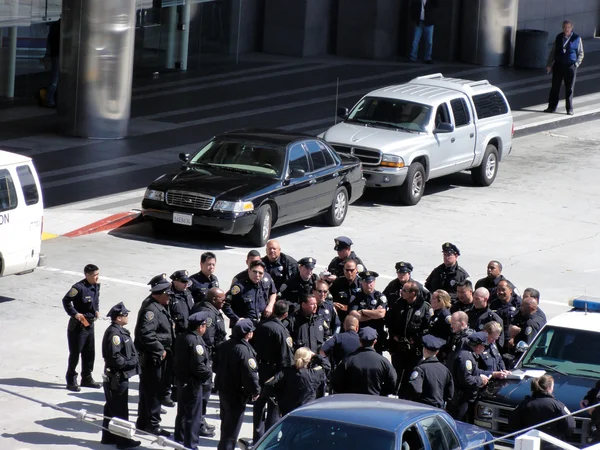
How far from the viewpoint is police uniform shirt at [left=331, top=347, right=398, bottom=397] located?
12.0 meters

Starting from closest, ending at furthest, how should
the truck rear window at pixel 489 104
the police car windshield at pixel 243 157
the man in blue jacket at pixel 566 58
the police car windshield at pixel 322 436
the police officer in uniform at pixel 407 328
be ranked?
the police car windshield at pixel 322 436 < the police officer in uniform at pixel 407 328 < the police car windshield at pixel 243 157 < the truck rear window at pixel 489 104 < the man in blue jacket at pixel 566 58

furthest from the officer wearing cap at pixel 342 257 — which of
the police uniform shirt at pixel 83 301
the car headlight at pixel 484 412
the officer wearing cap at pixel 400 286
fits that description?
the car headlight at pixel 484 412

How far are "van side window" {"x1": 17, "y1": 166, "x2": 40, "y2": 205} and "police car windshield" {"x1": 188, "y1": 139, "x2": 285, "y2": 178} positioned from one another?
410cm

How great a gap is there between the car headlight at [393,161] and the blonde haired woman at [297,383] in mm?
11222

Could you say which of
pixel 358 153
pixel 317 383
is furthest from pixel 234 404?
pixel 358 153

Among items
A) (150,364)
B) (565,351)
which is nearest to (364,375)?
(150,364)

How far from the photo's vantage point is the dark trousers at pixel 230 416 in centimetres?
1220

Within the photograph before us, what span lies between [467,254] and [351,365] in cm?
884

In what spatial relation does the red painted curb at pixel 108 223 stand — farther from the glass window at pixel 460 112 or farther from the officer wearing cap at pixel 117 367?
the officer wearing cap at pixel 117 367

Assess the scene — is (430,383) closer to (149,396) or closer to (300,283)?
(149,396)

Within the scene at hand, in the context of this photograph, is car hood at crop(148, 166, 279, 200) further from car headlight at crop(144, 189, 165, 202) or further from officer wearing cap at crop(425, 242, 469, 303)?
officer wearing cap at crop(425, 242, 469, 303)

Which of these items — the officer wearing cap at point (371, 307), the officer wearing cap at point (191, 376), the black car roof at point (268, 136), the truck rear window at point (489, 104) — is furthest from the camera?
the truck rear window at point (489, 104)

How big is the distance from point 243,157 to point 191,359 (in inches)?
358

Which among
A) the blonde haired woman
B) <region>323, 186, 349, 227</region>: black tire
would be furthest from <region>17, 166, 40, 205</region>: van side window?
the blonde haired woman
